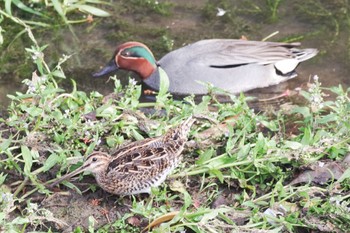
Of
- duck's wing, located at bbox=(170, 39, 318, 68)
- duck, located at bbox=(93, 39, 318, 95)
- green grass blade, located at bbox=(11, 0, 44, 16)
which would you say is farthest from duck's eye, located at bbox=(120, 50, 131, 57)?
green grass blade, located at bbox=(11, 0, 44, 16)

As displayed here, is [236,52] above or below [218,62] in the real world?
above

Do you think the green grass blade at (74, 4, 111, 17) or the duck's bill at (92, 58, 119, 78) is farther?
the green grass blade at (74, 4, 111, 17)

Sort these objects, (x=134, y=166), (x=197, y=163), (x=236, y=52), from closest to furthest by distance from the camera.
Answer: (x=134, y=166) → (x=197, y=163) → (x=236, y=52)

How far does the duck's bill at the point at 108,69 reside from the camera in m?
8.52

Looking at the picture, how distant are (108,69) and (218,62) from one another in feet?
4.00

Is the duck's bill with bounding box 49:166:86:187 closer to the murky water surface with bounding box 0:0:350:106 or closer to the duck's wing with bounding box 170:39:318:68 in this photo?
the murky water surface with bounding box 0:0:350:106

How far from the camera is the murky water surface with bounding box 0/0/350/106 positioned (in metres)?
8.69

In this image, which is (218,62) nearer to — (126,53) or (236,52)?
(236,52)

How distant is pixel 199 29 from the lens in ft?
30.1

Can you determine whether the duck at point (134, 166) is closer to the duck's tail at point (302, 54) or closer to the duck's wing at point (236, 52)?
the duck's wing at point (236, 52)

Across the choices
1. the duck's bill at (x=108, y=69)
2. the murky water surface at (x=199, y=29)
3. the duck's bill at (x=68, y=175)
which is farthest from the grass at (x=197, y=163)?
the murky water surface at (x=199, y=29)

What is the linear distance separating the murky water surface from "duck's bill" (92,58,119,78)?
0.25ft

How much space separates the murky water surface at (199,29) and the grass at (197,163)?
210 centimetres

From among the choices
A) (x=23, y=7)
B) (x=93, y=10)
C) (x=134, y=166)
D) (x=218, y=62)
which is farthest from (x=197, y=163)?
(x=23, y=7)
